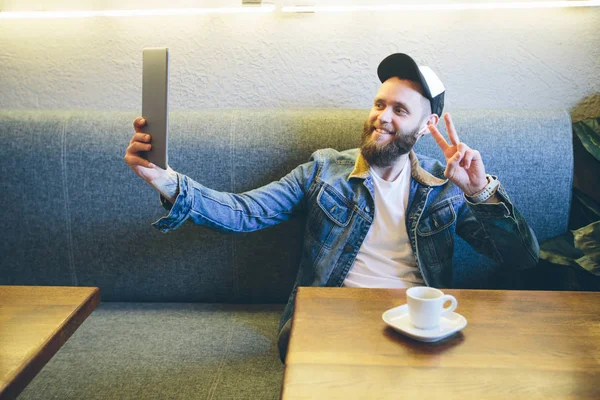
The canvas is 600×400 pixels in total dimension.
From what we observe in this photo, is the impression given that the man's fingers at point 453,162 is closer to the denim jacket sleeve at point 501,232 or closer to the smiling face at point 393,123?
the denim jacket sleeve at point 501,232

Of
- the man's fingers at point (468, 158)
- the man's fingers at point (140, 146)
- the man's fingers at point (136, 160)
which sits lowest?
the man's fingers at point (136, 160)

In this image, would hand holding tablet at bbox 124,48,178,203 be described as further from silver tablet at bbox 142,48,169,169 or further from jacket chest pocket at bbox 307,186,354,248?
jacket chest pocket at bbox 307,186,354,248

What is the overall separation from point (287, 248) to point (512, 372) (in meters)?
0.97

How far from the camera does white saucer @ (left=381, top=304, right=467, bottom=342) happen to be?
0.93m

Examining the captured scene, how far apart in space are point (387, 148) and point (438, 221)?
0.24 metres

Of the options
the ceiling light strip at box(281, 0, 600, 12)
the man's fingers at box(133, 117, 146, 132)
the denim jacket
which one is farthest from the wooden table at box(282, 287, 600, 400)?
the ceiling light strip at box(281, 0, 600, 12)

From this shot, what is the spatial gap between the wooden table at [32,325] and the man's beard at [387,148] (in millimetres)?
783

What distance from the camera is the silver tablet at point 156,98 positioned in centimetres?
110

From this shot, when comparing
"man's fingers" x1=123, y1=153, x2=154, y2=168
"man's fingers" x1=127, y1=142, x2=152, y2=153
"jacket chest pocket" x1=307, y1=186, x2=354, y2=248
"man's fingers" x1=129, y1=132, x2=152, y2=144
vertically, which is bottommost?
"jacket chest pocket" x1=307, y1=186, x2=354, y2=248

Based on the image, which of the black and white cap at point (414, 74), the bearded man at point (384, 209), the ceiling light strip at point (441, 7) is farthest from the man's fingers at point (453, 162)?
the ceiling light strip at point (441, 7)

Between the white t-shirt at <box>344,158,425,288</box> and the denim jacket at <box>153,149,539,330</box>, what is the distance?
21mm

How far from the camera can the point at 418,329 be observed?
0.95 metres

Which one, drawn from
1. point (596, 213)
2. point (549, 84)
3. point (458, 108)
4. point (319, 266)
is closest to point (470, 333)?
point (319, 266)

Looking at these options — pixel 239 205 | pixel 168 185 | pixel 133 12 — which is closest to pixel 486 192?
pixel 239 205
